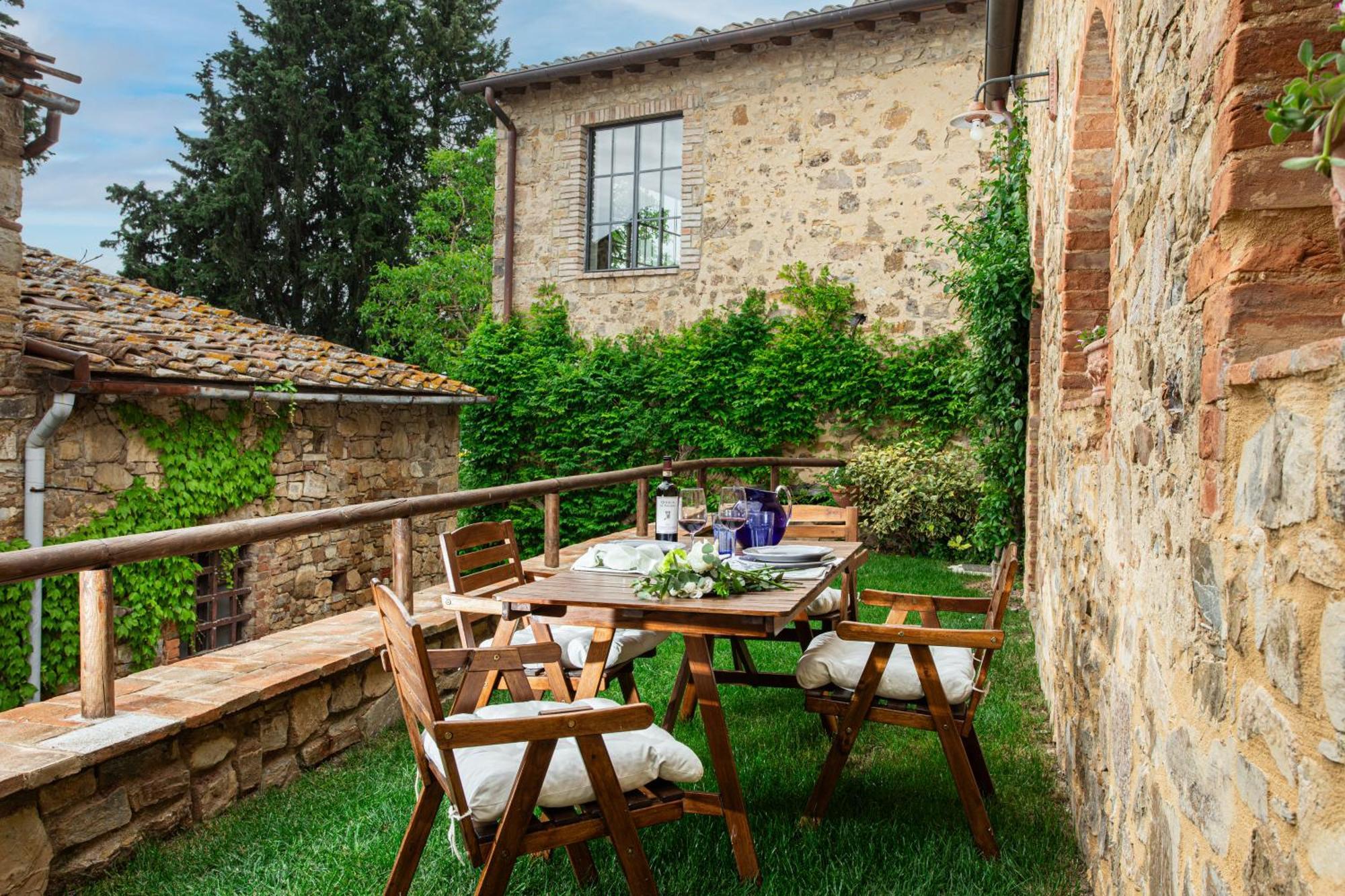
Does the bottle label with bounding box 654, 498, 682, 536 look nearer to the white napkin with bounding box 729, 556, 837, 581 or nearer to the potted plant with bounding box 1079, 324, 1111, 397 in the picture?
the white napkin with bounding box 729, 556, 837, 581

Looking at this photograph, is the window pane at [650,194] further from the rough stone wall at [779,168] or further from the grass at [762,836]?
the grass at [762,836]

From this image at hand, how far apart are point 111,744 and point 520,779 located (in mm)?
1374

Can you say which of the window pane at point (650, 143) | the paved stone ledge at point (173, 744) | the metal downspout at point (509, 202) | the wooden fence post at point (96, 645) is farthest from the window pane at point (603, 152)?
the wooden fence post at point (96, 645)

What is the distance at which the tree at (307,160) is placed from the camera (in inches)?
770

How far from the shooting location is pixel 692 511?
137 inches

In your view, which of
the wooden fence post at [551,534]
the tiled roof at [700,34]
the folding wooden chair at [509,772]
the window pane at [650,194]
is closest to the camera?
the folding wooden chair at [509,772]

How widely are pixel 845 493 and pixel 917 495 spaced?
0.64 metres

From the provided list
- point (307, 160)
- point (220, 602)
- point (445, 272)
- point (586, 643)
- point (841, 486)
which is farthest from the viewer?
point (307, 160)

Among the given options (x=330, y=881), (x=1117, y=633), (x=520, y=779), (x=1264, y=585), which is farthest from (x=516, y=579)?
(x=1264, y=585)

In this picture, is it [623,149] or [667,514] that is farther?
[623,149]

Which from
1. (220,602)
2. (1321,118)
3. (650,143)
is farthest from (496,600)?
(650,143)

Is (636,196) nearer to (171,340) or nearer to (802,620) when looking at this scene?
(171,340)

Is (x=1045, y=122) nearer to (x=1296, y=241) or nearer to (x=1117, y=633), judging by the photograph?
(x=1117, y=633)

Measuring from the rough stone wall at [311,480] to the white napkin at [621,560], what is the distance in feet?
15.5
